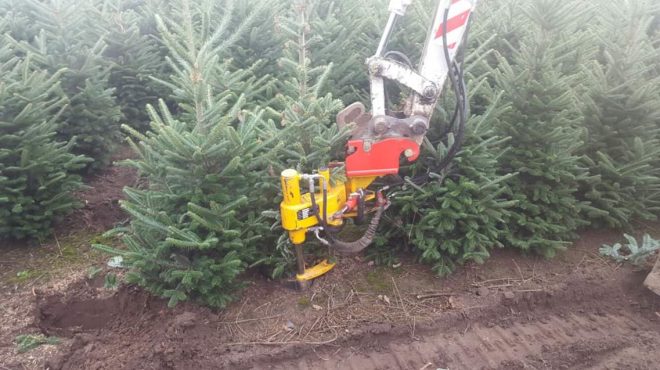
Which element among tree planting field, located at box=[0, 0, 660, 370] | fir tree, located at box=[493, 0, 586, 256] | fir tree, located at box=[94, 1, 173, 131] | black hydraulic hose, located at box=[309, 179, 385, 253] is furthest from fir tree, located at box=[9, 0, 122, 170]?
fir tree, located at box=[493, 0, 586, 256]

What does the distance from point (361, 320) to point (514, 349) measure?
1.31m

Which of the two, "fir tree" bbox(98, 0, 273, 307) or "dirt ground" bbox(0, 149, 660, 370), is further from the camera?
"dirt ground" bbox(0, 149, 660, 370)

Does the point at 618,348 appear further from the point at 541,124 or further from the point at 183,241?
the point at 183,241

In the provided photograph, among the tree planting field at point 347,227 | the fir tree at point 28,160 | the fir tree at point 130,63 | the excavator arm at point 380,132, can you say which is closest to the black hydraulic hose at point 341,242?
the excavator arm at point 380,132

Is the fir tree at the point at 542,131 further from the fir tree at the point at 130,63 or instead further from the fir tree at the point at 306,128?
the fir tree at the point at 130,63

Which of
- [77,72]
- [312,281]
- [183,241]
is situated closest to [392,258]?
[312,281]

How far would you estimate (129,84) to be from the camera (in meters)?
6.45

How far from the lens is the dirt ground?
11.6ft

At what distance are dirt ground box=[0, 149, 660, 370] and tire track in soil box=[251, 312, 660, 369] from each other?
1 centimetres

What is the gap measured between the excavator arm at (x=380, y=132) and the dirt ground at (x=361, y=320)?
21.6 inches

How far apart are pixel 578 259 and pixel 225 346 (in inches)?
149

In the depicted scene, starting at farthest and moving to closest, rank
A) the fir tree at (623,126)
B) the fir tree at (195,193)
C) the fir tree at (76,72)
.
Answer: the fir tree at (76,72) < the fir tree at (623,126) < the fir tree at (195,193)

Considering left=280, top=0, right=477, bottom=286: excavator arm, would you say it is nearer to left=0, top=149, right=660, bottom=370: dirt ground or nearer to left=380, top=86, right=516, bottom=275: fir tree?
left=380, top=86, right=516, bottom=275: fir tree

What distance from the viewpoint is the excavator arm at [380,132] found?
3602 mm
